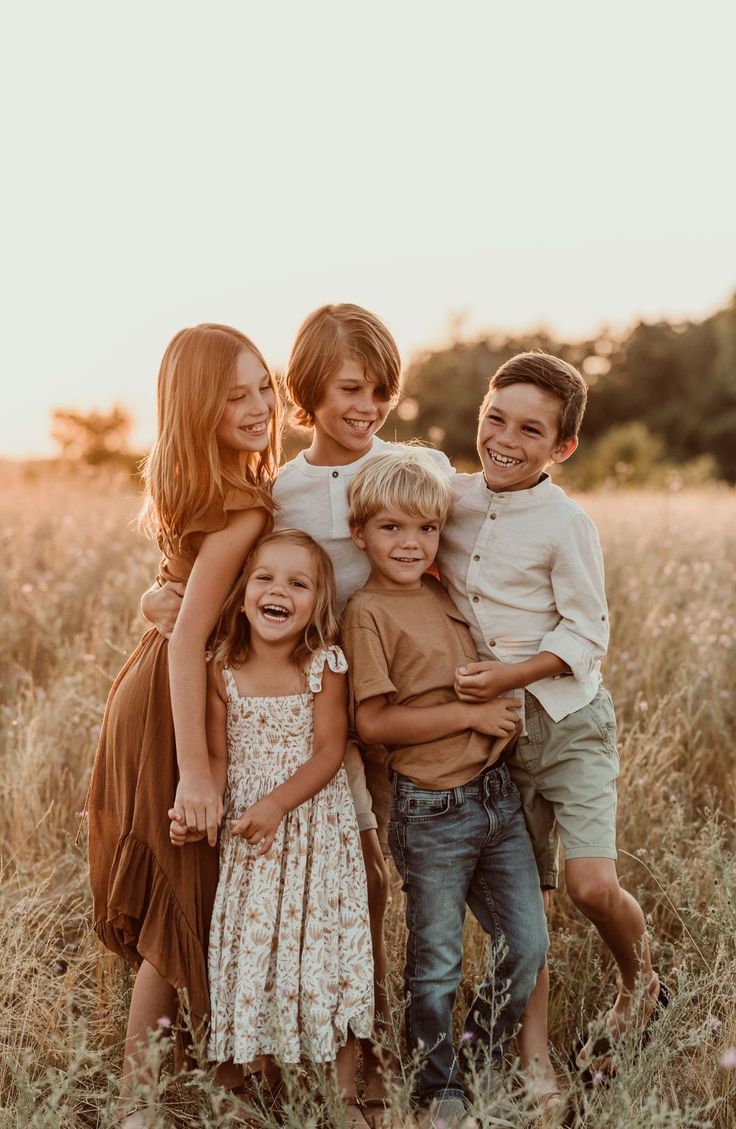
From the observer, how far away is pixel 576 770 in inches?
109

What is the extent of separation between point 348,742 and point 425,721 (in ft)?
0.97

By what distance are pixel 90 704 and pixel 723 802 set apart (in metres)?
2.50

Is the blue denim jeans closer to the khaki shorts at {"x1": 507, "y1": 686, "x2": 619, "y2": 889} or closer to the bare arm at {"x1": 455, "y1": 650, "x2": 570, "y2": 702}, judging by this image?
the khaki shorts at {"x1": 507, "y1": 686, "x2": 619, "y2": 889}

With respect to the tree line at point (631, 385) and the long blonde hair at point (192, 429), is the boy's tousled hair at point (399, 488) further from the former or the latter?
the tree line at point (631, 385)

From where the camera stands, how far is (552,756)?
277cm

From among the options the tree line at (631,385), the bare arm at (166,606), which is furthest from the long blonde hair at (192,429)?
the tree line at (631,385)

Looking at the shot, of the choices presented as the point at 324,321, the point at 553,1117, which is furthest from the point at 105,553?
the point at 553,1117

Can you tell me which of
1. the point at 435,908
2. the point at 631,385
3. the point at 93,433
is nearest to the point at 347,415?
the point at 435,908

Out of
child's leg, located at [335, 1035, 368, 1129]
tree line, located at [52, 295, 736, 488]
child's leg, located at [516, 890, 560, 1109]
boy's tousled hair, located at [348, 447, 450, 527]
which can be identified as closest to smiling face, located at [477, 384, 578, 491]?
boy's tousled hair, located at [348, 447, 450, 527]

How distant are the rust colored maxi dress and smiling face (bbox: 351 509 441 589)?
33 cm

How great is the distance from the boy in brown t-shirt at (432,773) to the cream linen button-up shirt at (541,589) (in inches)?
4.2

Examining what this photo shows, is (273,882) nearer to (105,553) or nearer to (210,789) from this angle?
(210,789)

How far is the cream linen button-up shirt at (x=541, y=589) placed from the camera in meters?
2.72

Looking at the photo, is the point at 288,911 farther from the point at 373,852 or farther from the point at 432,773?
the point at 432,773
